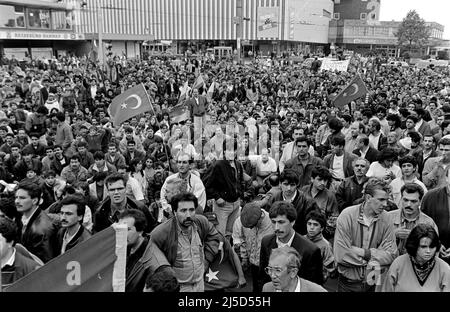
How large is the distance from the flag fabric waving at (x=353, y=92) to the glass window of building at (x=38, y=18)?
32.2 meters

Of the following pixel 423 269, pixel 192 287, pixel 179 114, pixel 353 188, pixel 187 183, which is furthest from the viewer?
pixel 179 114

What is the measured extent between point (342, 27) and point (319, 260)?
80.8m

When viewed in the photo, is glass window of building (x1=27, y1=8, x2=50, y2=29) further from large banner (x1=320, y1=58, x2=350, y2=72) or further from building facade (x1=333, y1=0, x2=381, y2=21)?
building facade (x1=333, y1=0, x2=381, y2=21)

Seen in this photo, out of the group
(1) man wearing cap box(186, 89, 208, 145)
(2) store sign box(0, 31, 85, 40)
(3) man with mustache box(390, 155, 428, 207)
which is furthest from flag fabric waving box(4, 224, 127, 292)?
(2) store sign box(0, 31, 85, 40)

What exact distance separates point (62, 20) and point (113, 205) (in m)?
39.4

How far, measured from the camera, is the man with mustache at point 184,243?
150 inches

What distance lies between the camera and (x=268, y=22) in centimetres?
6444

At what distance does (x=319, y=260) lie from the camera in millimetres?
3768

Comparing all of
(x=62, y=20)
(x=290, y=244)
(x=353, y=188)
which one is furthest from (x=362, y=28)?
(x=290, y=244)

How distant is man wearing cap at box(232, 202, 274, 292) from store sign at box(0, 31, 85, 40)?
33.8 metres

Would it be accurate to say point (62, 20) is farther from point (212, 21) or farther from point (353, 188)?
point (353, 188)

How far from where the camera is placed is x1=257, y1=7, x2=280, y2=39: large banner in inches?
2527

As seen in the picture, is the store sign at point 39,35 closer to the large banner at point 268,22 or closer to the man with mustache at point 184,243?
the large banner at point 268,22

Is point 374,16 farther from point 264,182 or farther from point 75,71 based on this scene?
point 264,182
